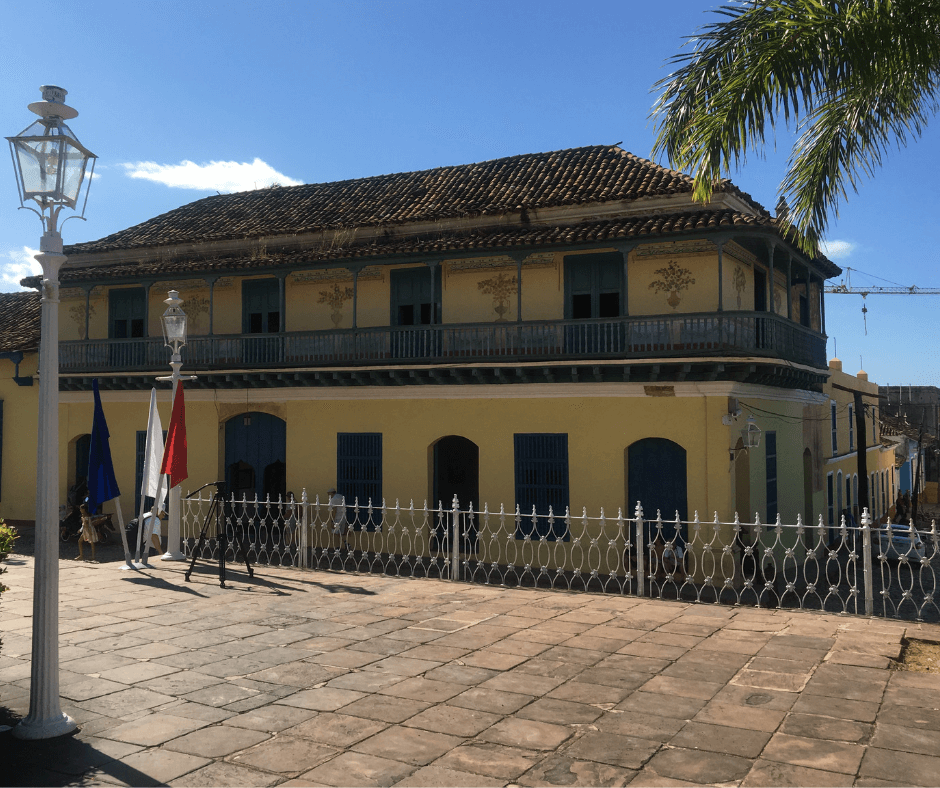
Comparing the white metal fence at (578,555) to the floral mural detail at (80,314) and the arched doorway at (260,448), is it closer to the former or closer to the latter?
the arched doorway at (260,448)

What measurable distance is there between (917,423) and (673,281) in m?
29.7

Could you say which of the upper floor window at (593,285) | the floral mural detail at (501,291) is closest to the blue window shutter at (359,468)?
the floral mural detail at (501,291)

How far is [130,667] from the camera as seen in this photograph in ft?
23.6

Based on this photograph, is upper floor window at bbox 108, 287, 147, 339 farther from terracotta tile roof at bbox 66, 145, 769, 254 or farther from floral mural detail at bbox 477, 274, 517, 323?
floral mural detail at bbox 477, 274, 517, 323

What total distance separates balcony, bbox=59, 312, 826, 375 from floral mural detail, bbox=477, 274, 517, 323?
2.25 feet

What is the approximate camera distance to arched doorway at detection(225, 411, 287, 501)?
17703 millimetres

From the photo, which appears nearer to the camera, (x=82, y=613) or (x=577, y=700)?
(x=577, y=700)

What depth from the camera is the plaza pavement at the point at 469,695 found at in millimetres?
5023

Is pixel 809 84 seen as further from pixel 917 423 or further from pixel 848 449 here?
pixel 917 423

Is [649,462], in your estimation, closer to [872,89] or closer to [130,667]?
[872,89]

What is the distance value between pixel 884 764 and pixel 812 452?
14685 mm

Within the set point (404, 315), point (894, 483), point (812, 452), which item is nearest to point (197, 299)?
point (404, 315)

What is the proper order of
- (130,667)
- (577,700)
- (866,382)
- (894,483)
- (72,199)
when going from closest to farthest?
(72,199) → (577,700) → (130,667) → (866,382) → (894,483)

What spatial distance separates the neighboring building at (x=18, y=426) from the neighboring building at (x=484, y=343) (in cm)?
122
